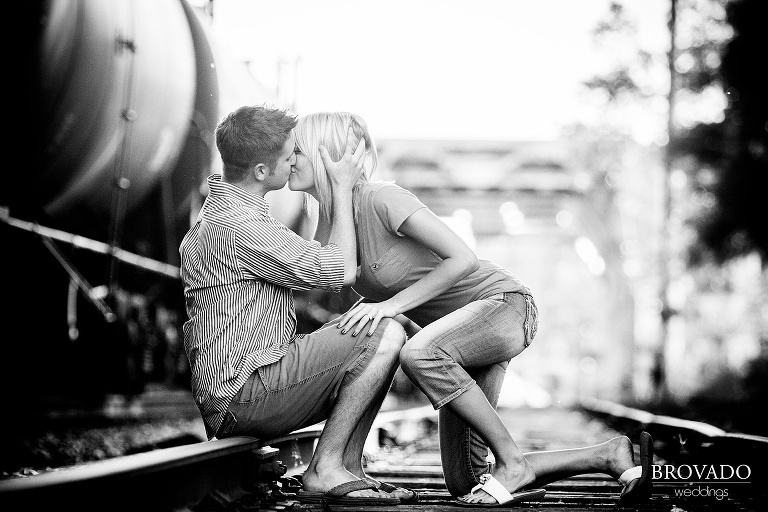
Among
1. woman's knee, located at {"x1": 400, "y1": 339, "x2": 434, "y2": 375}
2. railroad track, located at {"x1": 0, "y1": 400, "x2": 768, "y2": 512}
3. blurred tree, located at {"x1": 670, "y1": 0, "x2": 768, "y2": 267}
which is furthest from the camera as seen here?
blurred tree, located at {"x1": 670, "y1": 0, "x2": 768, "y2": 267}

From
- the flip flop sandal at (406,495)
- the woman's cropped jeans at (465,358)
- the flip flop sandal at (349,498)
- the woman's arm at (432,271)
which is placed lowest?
the flip flop sandal at (406,495)

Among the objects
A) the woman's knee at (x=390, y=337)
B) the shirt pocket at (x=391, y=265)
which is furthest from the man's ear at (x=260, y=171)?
the woman's knee at (x=390, y=337)

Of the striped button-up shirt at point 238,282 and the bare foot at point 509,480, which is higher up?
the striped button-up shirt at point 238,282

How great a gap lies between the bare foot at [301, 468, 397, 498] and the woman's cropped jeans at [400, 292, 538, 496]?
12.2 inches

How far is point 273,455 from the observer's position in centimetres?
308

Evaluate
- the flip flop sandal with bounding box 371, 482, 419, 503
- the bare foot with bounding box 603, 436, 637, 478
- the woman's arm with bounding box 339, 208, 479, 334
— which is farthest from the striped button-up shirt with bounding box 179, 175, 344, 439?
the bare foot with bounding box 603, 436, 637, 478

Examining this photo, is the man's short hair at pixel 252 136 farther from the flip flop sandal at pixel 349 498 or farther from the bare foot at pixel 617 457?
the bare foot at pixel 617 457

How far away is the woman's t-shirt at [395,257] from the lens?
2.92 m

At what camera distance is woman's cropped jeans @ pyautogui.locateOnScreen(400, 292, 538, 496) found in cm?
279

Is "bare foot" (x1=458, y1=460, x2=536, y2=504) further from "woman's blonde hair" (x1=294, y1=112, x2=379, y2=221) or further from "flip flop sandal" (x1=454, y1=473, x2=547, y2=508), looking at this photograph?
"woman's blonde hair" (x1=294, y1=112, x2=379, y2=221)

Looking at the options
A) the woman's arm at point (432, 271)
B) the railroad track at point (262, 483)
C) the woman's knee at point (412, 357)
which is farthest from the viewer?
the woman's arm at point (432, 271)

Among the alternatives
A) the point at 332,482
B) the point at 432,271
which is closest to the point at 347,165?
the point at 432,271

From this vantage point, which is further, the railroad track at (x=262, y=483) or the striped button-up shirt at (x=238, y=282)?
the striped button-up shirt at (x=238, y=282)

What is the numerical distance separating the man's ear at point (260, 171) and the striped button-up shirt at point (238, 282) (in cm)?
6
